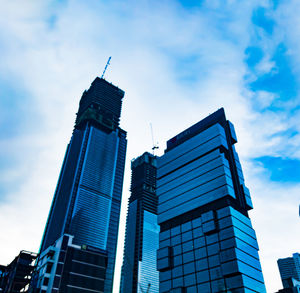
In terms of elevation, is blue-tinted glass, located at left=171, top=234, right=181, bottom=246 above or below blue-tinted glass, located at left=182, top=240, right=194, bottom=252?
above

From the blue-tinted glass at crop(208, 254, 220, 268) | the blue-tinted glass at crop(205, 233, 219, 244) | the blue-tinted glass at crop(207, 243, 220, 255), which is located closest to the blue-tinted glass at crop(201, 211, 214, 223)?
the blue-tinted glass at crop(205, 233, 219, 244)

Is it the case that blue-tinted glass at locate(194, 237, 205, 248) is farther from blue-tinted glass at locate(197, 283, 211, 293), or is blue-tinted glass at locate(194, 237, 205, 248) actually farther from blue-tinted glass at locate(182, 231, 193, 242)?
blue-tinted glass at locate(197, 283, 211, 293)

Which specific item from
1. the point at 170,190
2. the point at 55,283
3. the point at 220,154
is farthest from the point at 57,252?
the point at 220,154

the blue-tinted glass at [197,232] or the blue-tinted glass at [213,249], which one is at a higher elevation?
the blue-tinted glass at [197,232]

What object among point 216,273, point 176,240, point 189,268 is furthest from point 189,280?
point 176,240

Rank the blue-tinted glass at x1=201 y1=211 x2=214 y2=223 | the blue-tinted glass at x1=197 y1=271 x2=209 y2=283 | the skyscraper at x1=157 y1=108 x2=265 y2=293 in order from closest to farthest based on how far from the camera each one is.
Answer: the skyscraper at x1=157 y1=108 x2=265 y2=293
the blue-tinted glass at x1=197 y1=271 x2=209 y2=283
the blue-tinted glass at x1=201 y1=211 x2=214 y2=223

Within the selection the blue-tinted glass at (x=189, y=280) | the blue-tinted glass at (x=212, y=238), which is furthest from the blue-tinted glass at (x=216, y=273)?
the blue-tinted glass at (x=212, y=238)

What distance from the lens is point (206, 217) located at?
112875 millimetres

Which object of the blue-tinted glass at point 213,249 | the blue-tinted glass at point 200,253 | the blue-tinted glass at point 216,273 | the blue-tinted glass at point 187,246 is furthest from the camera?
the blue-tinted glass at point 187,246

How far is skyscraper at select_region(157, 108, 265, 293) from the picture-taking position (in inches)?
3952

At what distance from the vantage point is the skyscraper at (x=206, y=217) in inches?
3952

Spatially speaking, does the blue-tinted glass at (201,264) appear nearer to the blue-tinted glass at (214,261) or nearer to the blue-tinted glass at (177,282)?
the blue-tinted glass at (214,261)

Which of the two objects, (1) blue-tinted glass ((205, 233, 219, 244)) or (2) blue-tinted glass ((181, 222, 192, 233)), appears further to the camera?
(2) blue-tinted glass ((181, 222, 192, 233))

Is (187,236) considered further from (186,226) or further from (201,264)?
(201,264)
